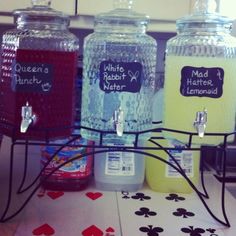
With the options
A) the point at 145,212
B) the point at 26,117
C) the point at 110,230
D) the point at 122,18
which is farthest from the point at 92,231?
the point at 122,18

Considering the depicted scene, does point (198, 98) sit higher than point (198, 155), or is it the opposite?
point (198, 98)

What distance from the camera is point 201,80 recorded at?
0.76 meters

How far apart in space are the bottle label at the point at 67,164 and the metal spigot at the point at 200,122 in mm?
316

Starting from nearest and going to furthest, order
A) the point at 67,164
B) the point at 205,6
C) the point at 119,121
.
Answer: the point at 119,121
the point at 205,6
the point at 67,164

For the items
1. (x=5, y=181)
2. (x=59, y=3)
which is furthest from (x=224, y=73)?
(x=5, y=181)

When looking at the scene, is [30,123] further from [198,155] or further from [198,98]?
[198,155]

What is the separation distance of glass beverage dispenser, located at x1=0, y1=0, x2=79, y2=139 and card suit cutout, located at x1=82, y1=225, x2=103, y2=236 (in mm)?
190

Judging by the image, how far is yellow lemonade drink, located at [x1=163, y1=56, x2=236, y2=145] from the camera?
761 millimetres

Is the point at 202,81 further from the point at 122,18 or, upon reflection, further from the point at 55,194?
the point at 55,194

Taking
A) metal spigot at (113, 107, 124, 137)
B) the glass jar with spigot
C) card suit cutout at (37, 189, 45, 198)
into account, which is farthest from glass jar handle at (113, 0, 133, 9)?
card suit cutout at (37, 189, 45, 198)

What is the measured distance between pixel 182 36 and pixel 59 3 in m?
0.32

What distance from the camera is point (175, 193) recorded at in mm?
→ 1002

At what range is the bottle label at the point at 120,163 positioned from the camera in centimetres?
97

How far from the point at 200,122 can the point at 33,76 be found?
1.02ft
